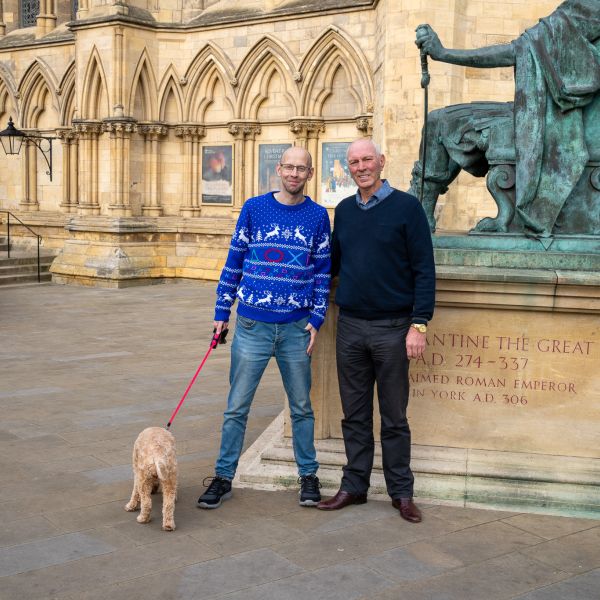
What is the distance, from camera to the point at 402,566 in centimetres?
407

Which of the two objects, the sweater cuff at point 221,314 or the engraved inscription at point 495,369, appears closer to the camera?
the sweater cuff at point 221,314

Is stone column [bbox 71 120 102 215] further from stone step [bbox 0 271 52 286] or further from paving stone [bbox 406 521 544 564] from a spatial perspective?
paving stone [bbox 406 521 544 564]

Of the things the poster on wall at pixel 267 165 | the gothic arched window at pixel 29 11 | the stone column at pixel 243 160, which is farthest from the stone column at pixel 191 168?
the gothic arched window at pixel 29 11

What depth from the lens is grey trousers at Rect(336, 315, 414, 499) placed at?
465 centimetres

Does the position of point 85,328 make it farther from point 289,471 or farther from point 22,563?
point 22,563

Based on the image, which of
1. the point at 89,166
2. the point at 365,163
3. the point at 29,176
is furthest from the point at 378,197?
the point at 29,176

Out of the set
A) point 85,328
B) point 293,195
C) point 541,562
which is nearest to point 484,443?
point 541,562

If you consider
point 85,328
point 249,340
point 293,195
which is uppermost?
point 293,195

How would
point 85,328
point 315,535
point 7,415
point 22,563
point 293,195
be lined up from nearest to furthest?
point 22,563, point 315,535, point 293,195, point 7,415, point 85,328

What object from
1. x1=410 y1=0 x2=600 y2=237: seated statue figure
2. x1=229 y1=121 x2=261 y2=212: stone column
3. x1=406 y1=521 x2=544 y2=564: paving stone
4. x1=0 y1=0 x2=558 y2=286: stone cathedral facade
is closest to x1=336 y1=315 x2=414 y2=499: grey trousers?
x1=406 y1=521 x2=544 y2=564: paving stone

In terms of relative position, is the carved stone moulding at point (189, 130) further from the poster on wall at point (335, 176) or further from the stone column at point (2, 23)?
the stone column at point (2, 23)

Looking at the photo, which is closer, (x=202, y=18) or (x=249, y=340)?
(x=249, y=340)

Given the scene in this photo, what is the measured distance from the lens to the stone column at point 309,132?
703 inches

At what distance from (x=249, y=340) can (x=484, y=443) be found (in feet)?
5.07
